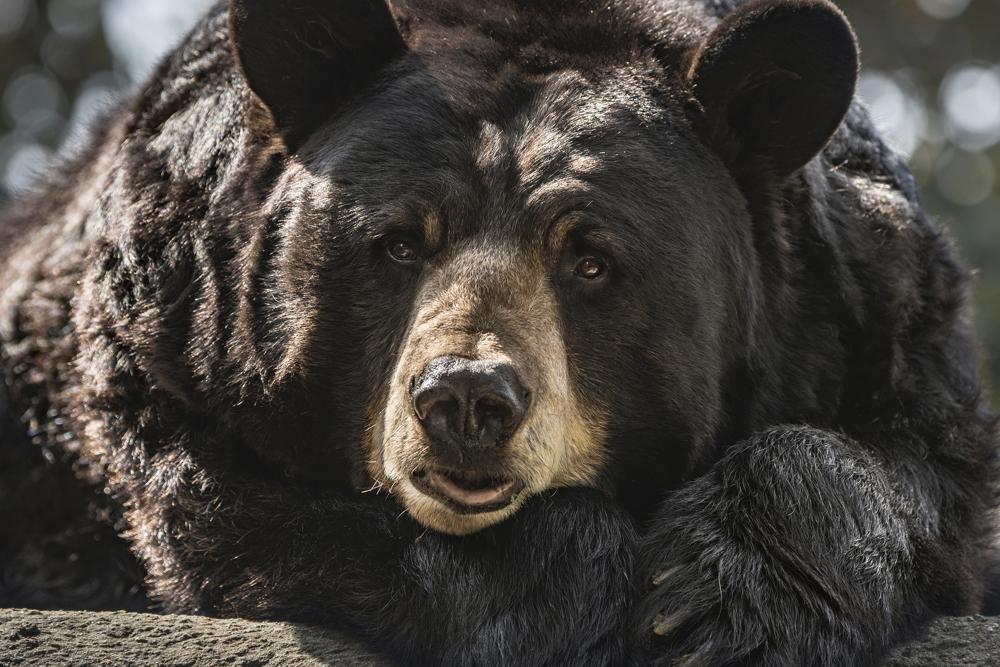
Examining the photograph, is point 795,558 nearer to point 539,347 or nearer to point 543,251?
point 539,347

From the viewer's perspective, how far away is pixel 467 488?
391cm

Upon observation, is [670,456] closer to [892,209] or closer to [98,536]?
[892,209]

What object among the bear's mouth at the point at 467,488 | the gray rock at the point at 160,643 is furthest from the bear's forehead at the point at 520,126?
the gray rock at the point at 160,643

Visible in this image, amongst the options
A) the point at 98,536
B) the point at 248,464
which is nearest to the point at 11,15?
the point at 98,536

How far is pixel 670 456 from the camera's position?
457 centimetres

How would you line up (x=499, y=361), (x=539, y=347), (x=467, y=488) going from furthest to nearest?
1. (x=539, y=347)
2. (x=467, y=488)
3. (x=499, y=361)

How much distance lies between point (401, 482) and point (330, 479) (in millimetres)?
611

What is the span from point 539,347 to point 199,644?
1254 millimetres

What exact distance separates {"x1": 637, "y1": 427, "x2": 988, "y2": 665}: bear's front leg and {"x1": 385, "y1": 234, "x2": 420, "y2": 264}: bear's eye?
109 centimetres

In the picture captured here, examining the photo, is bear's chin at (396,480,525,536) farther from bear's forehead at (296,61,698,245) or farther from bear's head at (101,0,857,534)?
bear's forehead at (296,61,698,245)

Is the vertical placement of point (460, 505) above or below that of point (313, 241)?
below

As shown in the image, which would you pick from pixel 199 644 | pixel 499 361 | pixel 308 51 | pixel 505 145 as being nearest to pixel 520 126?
pixel 505 145

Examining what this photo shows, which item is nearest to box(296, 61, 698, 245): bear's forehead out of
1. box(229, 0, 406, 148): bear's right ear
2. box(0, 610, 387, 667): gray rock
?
box(229, 0, 406, 148): bear's right ear

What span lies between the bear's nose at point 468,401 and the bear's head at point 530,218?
0.73 ft
